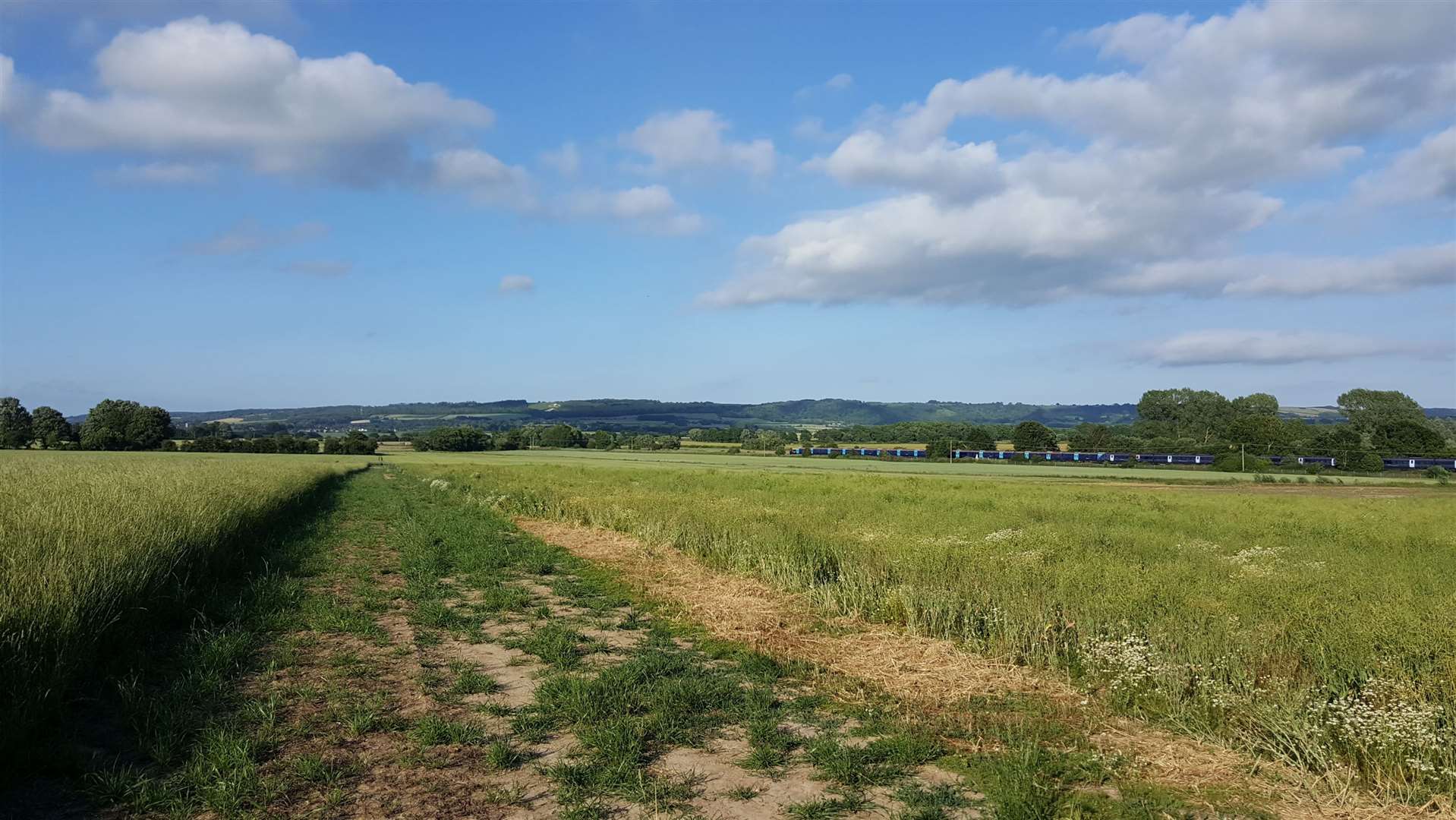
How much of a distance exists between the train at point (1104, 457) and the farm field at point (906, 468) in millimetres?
6558

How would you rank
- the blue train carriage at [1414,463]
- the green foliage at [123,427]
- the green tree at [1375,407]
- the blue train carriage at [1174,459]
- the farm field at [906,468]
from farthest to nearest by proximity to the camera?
the green tree at [1375,407]
the green foliage at [123,427]
the blue train carriage at [1174,459]
the blue train carriage at [1414,463]
the farm field at [906,468]

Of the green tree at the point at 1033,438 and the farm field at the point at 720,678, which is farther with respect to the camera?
the green tree at the point at 1033,438

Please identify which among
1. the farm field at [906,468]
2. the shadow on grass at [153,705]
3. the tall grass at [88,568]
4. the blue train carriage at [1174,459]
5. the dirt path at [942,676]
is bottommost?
the farm field at [906,468]

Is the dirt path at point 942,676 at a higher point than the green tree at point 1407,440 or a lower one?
lower

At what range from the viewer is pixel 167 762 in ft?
17.4

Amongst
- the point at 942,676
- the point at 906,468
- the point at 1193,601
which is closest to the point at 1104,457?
the point at 906,468

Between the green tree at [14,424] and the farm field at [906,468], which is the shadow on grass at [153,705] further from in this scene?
the green tree at [14,424]

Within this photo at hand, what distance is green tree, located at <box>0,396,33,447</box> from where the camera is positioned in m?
84.1

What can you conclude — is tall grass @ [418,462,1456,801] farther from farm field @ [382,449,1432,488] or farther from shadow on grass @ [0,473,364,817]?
farm field @ [382,449,1432,488]

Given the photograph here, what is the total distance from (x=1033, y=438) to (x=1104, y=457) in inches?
603

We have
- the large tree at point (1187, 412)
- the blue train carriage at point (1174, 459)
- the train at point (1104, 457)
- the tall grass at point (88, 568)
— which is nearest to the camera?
the tall grass at point (88, 568)

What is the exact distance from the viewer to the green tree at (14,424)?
276ft

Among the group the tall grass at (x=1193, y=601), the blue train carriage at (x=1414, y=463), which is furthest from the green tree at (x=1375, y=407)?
the tall grass at (x=1193, y=601)

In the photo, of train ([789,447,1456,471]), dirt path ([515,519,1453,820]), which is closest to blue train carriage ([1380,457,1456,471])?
train ([789,447,1456,471])
